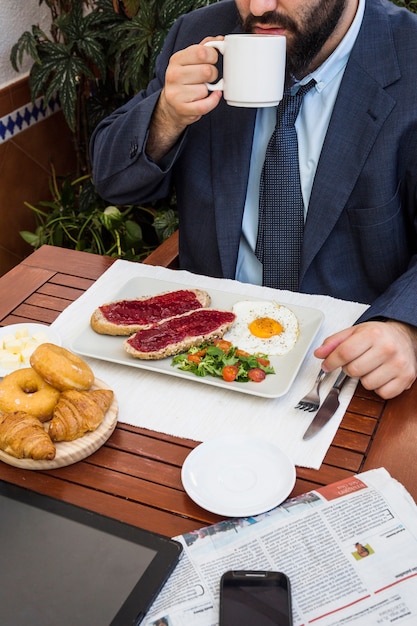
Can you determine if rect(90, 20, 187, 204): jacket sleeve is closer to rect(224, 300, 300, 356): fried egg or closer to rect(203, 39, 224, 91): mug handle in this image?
rect(203, 39, 224, 91): mug handle

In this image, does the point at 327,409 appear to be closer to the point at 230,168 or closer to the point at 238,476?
the point at 238,476

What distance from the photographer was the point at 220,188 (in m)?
1.80

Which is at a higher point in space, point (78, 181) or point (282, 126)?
point (282, 126)

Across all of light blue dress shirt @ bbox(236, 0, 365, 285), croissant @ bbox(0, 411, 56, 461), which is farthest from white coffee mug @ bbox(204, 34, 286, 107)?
croissant @ bbox(0, 411, 56, 461)

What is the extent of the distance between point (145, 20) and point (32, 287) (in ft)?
4.89

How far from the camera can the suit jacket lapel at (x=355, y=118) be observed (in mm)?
1636

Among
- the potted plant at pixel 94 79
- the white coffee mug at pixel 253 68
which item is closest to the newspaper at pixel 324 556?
the white coffee mug at pixel 253 68

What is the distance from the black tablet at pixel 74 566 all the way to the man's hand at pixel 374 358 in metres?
0.49

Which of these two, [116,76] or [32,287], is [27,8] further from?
[32,287]

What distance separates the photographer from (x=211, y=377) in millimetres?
1288

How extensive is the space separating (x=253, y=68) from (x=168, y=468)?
80cm

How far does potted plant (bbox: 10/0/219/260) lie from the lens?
2.68 m

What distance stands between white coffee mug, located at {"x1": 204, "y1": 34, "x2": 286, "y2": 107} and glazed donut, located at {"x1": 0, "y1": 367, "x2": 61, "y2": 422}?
2.32 feet

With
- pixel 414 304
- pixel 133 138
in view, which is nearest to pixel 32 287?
pixel 133 138
